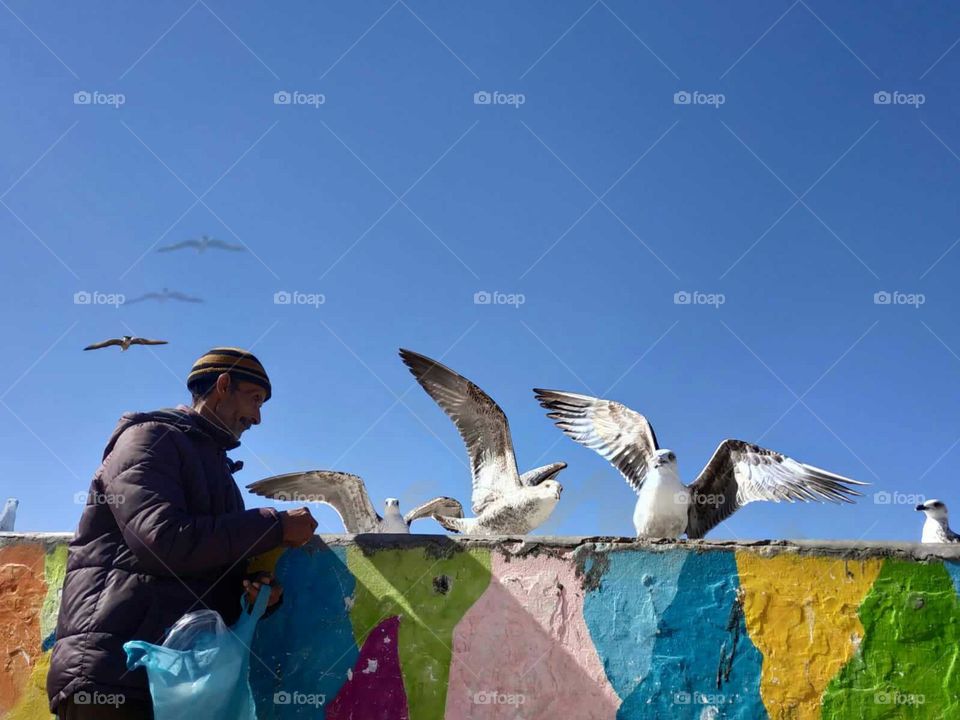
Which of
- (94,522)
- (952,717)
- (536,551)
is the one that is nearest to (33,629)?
(94,522)

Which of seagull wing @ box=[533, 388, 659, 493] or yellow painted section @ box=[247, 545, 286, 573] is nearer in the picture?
yellow painted section @ box=[247, 545, 286, 573]

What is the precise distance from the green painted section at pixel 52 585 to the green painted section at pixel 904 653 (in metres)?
2.99

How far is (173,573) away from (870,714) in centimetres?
250

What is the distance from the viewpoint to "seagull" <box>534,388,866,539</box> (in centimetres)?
604

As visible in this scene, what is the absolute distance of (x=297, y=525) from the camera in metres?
2.94

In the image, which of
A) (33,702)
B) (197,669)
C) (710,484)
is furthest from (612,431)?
(197,669)

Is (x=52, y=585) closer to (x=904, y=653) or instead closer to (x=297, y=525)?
(x=297, y=525)

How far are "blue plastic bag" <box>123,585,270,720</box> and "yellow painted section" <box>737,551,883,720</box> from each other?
1.85 metres

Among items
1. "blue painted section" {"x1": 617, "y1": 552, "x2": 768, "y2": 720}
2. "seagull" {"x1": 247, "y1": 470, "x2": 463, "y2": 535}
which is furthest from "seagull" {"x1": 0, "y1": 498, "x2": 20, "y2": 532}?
"blue painted section" {"x1": 617, "y1": 552, "x2": 768, "y2": 720}

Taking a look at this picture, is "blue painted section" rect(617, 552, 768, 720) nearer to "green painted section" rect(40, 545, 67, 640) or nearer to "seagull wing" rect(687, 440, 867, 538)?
"green painted section" rect(40, 545, 67, 640)

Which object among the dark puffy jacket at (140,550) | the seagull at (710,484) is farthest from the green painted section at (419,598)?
the seagull at (710,484)

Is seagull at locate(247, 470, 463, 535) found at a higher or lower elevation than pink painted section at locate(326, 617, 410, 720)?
higher

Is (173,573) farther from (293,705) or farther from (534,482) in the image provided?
(534,482)

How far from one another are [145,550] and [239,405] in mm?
693
